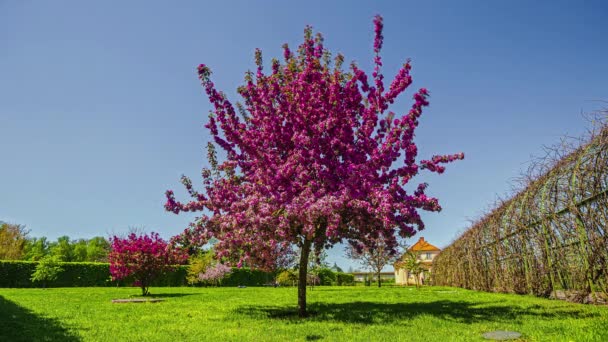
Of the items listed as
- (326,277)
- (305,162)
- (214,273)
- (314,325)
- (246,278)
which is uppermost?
(305,162)

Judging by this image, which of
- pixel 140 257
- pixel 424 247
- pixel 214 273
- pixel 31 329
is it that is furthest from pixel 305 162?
pixel 424 247

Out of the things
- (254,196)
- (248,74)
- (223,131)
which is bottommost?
(254,196)

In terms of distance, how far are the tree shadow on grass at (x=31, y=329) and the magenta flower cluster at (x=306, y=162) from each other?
Answer: 3.79 meters

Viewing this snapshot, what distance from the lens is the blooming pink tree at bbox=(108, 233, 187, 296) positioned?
20531 millimetres

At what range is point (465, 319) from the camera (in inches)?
369

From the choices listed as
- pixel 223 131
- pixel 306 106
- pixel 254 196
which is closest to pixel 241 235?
pixel 254 196

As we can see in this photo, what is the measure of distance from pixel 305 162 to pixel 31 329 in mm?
7391

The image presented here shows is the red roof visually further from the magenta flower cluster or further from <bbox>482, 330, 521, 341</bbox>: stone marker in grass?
<bbox>482, 330, 521, 341</bbox>: stone marker in grass

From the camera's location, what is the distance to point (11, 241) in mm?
51188

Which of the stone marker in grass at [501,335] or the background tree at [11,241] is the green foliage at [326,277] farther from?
the stone marker in grass at [501,335]

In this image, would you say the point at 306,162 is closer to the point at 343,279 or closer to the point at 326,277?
the point at 326,277

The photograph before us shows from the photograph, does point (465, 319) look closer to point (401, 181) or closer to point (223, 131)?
point (401, 181)

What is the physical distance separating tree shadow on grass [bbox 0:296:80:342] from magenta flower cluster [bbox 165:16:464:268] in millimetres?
3785

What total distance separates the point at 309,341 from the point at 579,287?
8538mm
